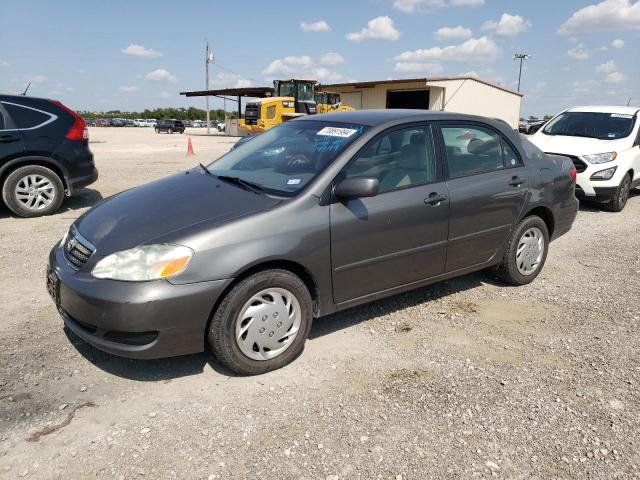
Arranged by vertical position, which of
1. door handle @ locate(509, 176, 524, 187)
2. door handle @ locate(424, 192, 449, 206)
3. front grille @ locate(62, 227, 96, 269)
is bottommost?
front grille @ locate(62, 227, 96, 269)

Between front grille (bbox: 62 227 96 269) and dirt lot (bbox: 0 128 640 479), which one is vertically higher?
front grille (bbox: 62 227 96 269)

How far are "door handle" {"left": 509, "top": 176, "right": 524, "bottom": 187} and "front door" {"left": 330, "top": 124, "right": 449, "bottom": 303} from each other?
2.89 feet

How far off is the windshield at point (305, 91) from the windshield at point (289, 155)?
23.6m

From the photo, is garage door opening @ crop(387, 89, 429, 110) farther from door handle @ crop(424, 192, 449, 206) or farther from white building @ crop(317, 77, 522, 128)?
door handle @ crop(424, 192, 449, 206)

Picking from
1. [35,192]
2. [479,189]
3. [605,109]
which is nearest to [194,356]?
[479,189]

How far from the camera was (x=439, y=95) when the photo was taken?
33906mm

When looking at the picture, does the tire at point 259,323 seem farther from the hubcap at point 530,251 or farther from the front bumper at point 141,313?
the hubcap at point 530,251

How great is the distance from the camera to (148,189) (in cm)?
374

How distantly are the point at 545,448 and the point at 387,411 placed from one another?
0.85m

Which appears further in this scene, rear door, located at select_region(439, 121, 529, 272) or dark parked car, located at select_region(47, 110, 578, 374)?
rear door, located at select_region(439, 121, 529, 272)

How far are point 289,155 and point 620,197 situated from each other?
23.3 feet

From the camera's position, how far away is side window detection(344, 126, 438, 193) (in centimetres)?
348

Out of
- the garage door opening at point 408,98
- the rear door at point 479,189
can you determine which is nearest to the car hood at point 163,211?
the rear door at point 479,189

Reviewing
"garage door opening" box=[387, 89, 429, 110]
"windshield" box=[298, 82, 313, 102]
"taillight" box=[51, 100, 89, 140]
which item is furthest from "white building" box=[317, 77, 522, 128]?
"taillight" box=[51, 100, 89, 140]
